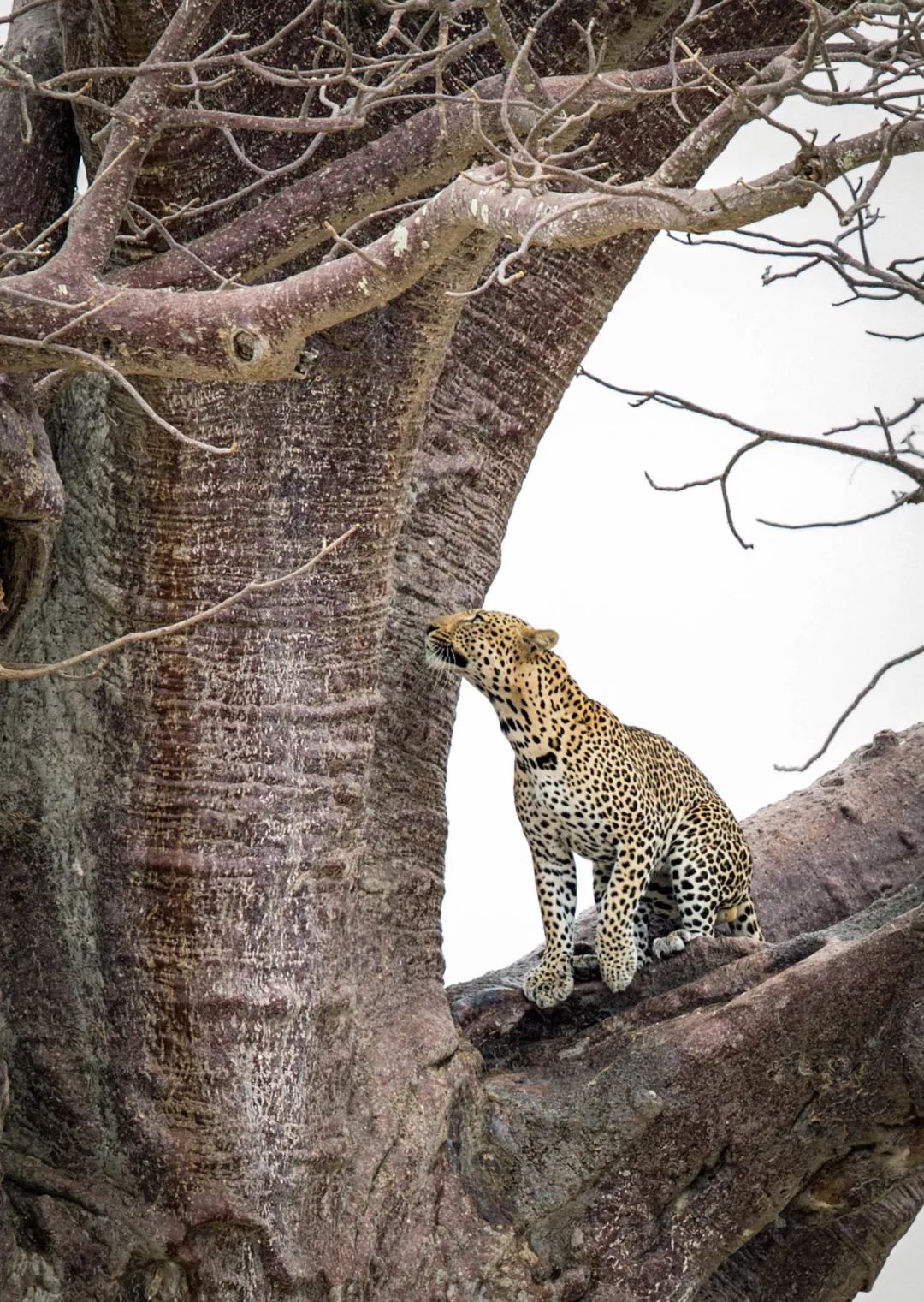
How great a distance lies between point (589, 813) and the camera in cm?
397

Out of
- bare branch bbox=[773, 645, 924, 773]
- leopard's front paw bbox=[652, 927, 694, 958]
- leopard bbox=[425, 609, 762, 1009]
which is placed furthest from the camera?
leopard's front paw bbox=[652, 927, 694, 958]

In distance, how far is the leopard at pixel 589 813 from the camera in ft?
13.0

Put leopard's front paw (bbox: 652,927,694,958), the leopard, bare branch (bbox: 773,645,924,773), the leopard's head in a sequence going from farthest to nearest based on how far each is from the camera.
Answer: leopard's front paw (bbox: 652,927,694,958) < the leopard < the leopard's head < bare branch (bbox: 773,645,924,773)

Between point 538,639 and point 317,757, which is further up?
point 538,639

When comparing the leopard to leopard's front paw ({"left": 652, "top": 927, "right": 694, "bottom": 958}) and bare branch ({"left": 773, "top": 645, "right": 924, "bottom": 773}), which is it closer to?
leopard's front paw ({"left": 652, "top": 927, "right": 694, "bottom": 958})

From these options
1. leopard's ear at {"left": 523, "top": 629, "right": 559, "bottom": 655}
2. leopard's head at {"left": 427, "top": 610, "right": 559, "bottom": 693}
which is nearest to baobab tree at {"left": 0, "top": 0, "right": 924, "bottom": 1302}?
leopard's head at {"left": 427, "top": 610, "right": 559, "bottom": 693}

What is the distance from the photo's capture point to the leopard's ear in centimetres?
395

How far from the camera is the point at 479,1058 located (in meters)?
3.82

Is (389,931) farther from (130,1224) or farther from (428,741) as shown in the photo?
(130,1224)

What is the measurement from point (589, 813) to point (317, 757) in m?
0.84

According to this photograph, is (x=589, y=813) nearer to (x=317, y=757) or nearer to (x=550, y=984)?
(x=550, y=984)

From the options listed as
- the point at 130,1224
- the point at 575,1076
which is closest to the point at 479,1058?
the point at 575,1076

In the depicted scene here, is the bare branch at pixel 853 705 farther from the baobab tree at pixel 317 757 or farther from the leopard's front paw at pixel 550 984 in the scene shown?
the leopard's front paw at pixel 550 984

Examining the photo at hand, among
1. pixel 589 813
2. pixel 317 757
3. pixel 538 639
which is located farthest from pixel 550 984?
pixel 317 757
